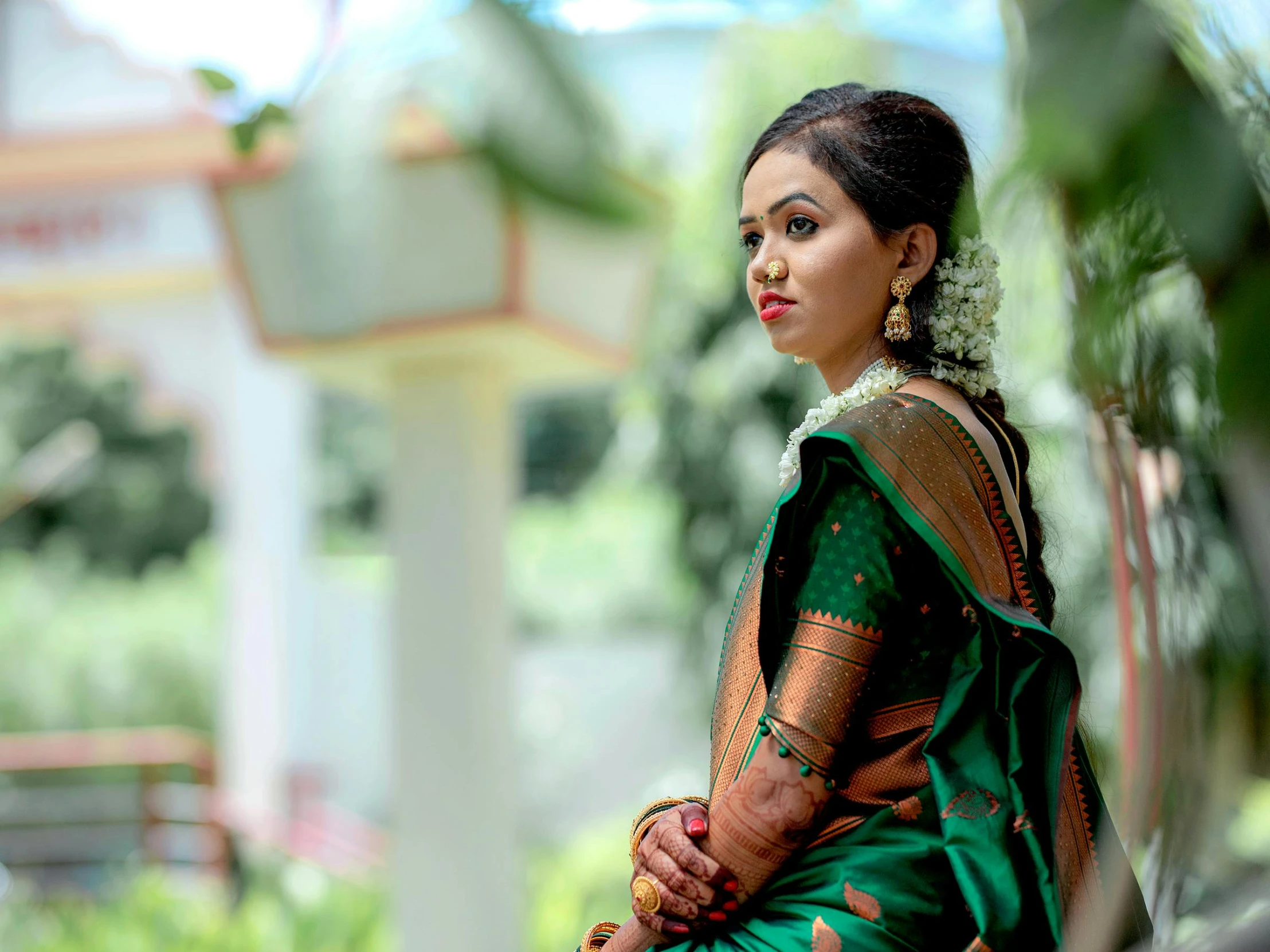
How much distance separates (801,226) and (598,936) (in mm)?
648

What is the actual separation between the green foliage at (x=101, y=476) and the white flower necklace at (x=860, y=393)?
45.5 ft

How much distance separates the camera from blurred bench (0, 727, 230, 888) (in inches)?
221

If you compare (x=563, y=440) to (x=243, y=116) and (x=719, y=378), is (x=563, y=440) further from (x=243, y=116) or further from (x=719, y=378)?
(x=243, y=116)

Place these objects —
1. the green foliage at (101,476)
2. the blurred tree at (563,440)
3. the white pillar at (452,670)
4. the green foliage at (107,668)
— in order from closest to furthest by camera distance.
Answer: the white pillar at (452,670)
the green foliage at (107,668)
the blurred tree at (563,440)
the green foliage at (101,476)

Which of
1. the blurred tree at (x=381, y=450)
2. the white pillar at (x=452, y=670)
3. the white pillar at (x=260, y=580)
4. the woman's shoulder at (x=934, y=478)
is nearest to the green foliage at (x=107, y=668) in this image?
the white pillar at (x=260, y=580)

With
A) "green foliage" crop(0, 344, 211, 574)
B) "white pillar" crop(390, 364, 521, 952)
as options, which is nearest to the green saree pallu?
"white pillar" crop(390, 364, 521, 952)

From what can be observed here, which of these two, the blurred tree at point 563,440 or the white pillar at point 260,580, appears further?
the blurred tree at point 563,440

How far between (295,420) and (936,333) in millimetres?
5651

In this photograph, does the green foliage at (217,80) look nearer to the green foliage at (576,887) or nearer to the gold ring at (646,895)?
the gold ring at (646,895)

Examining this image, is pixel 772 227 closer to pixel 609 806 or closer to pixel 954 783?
pixel 954 783

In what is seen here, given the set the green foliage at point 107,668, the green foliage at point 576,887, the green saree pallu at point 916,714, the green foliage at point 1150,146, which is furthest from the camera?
the green foliage at point 107,668

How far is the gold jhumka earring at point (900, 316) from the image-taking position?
1.17 m

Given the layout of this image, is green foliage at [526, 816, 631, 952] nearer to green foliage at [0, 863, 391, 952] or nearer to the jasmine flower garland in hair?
green foliage at [0, 863, 391, 952]

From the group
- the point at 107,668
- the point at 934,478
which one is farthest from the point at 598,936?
the point at 107,668
